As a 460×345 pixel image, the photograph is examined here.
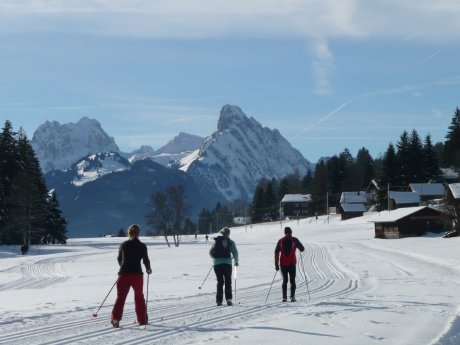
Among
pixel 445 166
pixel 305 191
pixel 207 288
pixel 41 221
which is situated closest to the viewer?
pixel 207 288

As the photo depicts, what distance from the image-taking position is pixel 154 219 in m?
75.5

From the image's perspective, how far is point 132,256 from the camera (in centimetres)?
1091

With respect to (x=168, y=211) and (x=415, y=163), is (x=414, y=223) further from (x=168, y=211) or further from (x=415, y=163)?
(x=415, y=163)

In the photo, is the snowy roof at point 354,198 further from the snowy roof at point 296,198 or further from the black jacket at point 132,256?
the black jacket at point 132,256

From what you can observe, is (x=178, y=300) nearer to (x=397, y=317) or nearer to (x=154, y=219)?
(x=397, y=317)

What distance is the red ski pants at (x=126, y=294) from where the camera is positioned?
10633 millimetres

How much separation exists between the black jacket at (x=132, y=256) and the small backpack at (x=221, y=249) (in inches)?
117

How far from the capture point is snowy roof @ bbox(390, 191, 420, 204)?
89.4 meters

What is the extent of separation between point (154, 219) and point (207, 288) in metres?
57.2

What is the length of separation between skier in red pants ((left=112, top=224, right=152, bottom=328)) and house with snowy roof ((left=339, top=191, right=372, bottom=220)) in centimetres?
9473

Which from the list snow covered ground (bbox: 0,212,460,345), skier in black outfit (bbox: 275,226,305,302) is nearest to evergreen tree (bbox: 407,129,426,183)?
snow covered ground (bbox: 0,212,460,345)

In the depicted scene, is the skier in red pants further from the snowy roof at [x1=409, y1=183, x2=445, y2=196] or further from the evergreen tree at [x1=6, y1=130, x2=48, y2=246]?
the snowy roof at [x1=409, y1=183, x2=445, y2=196]

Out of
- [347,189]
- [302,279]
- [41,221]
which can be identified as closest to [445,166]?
[347,189]

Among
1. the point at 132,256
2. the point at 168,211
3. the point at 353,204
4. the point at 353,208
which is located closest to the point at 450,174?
the point at 353,204
